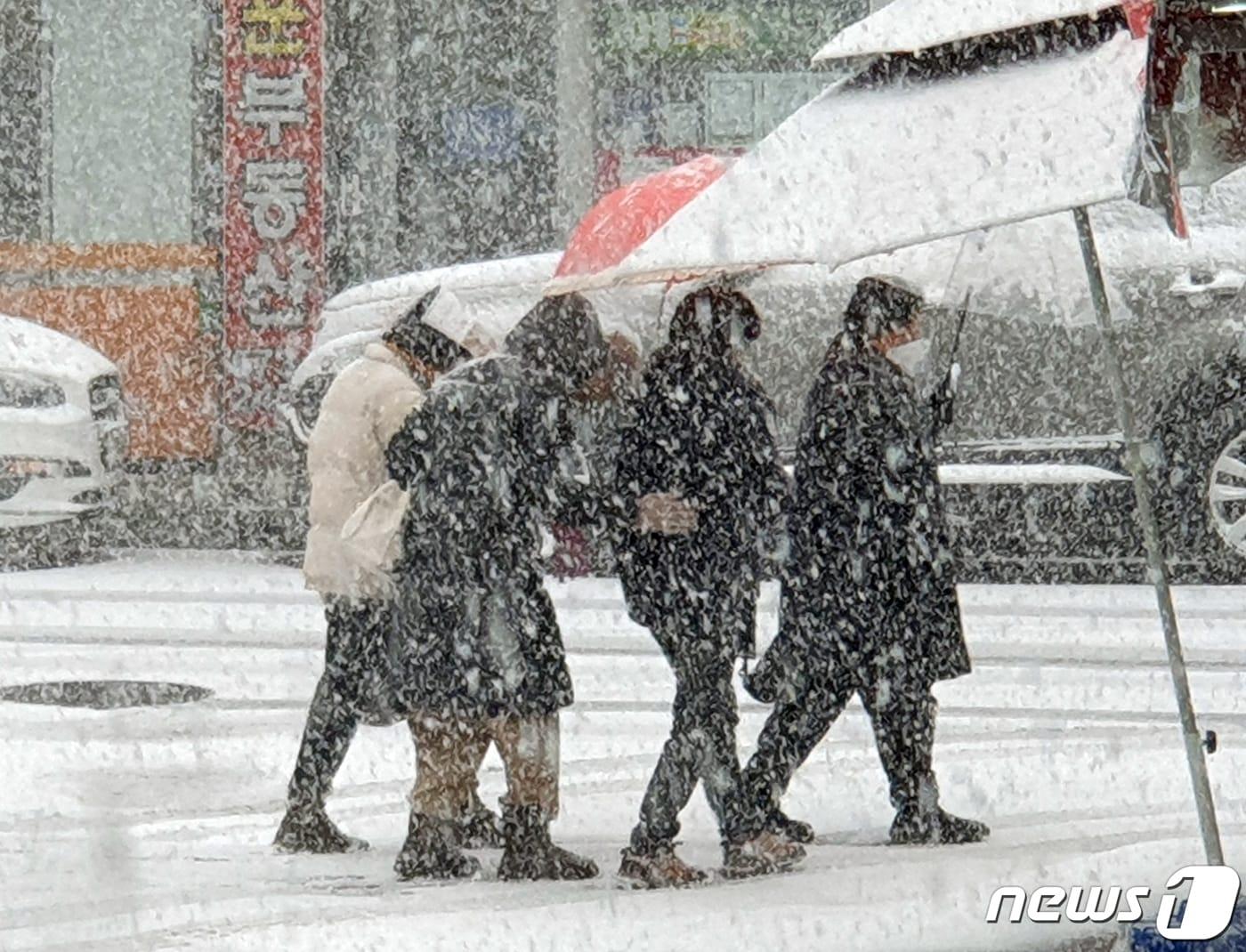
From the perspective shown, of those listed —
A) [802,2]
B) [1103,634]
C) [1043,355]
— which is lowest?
[1103,634]

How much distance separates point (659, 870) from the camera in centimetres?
694

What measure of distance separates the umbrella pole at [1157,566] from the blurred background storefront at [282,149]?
37.4ft

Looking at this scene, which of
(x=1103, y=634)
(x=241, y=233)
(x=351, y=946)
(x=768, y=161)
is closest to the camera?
(x=768, y=161)

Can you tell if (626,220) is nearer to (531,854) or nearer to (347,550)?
(347,550)

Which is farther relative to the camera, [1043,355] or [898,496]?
[1043,355]

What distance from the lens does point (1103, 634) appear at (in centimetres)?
1167

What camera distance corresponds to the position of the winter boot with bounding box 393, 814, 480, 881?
7070 millimetres

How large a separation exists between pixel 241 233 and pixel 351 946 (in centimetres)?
1213

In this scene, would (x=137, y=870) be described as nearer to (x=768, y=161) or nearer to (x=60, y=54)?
(x=768, y=161)

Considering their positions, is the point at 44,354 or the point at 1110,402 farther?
the point at 44,354

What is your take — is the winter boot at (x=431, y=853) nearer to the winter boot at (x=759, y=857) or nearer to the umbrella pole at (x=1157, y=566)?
the winter boot at (x=759, y=857)

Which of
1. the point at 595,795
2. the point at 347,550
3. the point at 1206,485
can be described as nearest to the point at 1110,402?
the point at 1206,485

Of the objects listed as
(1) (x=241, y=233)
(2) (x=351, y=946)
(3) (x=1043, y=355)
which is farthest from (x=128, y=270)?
(2) (x=351, y=946)

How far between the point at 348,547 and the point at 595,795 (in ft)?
5.18
